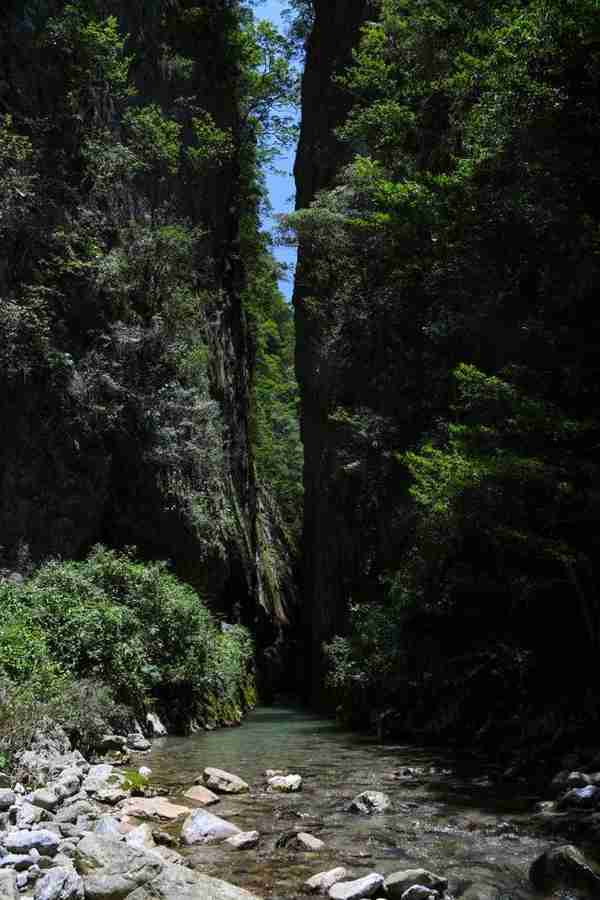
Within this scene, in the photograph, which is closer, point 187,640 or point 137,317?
point 187,640

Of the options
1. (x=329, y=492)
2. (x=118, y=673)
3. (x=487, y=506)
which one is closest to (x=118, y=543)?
(x=118, y=673)

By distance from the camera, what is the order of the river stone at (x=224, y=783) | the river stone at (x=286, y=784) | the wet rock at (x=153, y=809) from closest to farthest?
the wet rock at (x=153, y=809) < the river stone at (x=224, y=783) < the river stone at (x=286, y=784)

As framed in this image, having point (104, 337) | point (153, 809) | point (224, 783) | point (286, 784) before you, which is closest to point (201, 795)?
point (224, 783)

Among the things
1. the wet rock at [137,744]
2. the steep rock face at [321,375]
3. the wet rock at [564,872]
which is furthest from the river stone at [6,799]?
the steep rock face at [321,375]

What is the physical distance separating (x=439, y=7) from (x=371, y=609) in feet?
40.4

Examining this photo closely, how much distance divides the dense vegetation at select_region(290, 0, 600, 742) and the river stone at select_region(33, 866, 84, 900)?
19.1 feet

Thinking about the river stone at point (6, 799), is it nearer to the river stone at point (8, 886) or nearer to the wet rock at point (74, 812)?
the wet rock at point (74, 812)

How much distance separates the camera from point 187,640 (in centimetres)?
1363

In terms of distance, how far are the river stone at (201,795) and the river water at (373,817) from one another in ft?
0.45

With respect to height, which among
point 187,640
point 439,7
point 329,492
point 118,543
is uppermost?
point 439,7

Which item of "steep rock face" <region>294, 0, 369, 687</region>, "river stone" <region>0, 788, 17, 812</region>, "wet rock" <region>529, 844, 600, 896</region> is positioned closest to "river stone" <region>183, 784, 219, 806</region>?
"river stone" <region>0, 788, 17, 812</region>

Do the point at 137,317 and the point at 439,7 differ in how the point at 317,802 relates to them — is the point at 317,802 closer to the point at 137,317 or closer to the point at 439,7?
the point at 137,317

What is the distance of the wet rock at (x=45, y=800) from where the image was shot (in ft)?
19.2

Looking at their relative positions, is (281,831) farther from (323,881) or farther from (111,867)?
(111,867)
